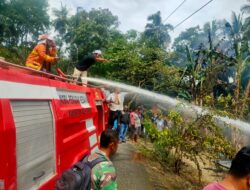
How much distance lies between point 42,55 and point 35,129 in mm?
3395

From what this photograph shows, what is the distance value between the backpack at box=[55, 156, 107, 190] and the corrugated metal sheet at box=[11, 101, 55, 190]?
1.45 feet

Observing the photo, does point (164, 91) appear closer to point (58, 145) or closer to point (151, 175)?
point (151, 175)

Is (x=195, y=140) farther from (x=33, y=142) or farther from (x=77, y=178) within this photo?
(x=77, y=178)

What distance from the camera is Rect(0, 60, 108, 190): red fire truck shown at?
3.15 meters

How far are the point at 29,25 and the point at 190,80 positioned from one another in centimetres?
1940

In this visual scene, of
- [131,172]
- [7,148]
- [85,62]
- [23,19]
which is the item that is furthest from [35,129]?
[23,19]

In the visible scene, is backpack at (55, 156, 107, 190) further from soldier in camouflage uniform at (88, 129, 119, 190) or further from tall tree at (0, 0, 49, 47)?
tall tree at (0, 0, 49, 47)

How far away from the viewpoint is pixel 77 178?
10.1 ft

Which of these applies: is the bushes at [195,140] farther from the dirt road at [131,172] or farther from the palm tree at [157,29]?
the palm tree at [157,29]

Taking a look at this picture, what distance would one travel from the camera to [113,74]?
75.7 feet

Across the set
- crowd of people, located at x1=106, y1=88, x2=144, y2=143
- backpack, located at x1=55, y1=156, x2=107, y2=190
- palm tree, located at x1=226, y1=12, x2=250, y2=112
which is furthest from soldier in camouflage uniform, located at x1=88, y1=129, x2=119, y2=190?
palm tree, located at x1=226, y1=12, x2=250, y2=112

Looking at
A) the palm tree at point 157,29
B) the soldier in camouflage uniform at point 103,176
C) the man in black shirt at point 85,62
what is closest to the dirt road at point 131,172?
the man in black shirt at point 85,62

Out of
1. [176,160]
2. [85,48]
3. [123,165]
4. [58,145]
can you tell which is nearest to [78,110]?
[58,145]

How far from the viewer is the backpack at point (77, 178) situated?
10.0 feet
